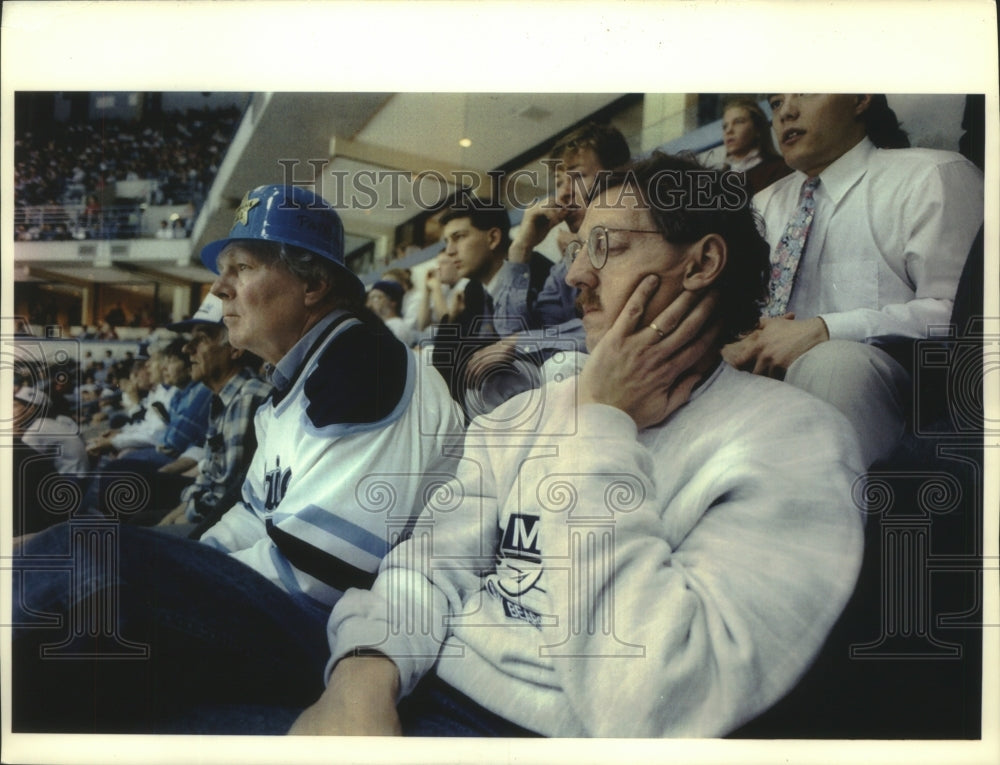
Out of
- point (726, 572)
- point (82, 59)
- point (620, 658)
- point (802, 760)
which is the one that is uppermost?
point (82, 59)

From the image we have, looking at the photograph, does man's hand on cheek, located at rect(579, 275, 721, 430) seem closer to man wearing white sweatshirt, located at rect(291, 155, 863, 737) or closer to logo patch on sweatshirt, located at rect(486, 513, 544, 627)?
man wearing white sweatshirt, located at rect(291, 155, 863, 737)

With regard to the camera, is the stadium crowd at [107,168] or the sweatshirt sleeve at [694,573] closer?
the sweatshirt sleeve at [694,573]

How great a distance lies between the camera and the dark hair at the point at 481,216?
2.34 m

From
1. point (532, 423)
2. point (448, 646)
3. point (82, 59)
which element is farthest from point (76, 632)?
point (82, 59)

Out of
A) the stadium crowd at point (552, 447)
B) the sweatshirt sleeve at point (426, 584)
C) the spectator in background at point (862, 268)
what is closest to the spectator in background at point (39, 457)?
the stadium crowd at point (552, 447)

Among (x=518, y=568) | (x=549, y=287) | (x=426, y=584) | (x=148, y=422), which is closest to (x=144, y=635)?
(x=148, y=422)

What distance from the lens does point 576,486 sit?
228 centimetres

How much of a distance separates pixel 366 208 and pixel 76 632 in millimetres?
1515

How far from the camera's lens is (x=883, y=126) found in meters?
2.30

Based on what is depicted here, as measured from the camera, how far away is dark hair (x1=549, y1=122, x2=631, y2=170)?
2297 millimetres

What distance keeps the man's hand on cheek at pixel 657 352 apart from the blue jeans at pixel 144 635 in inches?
42.1

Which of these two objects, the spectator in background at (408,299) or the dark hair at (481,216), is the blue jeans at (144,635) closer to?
the spectator in background at (408,299)

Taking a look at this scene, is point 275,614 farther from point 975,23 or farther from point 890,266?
point 975,23

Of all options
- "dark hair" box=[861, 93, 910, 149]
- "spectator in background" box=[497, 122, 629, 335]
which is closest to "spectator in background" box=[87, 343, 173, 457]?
"spectator in background" box=[497, 122, 629, 335]
